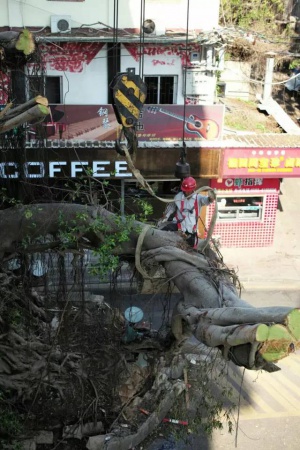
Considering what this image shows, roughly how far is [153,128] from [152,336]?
8.49 m

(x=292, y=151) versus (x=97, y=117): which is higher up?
(x=97, y=117)

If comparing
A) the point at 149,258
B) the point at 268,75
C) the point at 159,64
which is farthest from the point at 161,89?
the point at 149,258

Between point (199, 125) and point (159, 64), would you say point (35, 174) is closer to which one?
point (199, 125)

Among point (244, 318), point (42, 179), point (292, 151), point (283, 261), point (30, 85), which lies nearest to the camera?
point (244, 318)

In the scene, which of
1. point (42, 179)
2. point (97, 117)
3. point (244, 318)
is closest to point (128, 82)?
point (42, 179)

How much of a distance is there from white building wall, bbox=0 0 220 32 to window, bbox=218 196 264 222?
5.50 meters

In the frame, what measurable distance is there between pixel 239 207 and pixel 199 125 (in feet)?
11.4

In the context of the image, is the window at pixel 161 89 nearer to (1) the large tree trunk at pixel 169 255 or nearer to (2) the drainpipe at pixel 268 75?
(2) the drainpipe at pixel 268 75

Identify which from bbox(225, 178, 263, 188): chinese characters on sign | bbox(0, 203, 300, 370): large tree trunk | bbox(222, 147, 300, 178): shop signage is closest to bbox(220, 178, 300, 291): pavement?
bbox(225, 178, 263, 188): chinese characters on sign

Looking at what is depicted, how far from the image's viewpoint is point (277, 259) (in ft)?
57.9

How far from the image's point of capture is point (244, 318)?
5125mm

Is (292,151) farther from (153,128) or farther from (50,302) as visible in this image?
(50,302)

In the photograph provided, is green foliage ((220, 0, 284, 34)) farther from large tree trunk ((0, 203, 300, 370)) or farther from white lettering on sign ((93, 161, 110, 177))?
large tree trunk ((0, 203, 300, 370))

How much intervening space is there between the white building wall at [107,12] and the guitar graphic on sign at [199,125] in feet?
7.70
